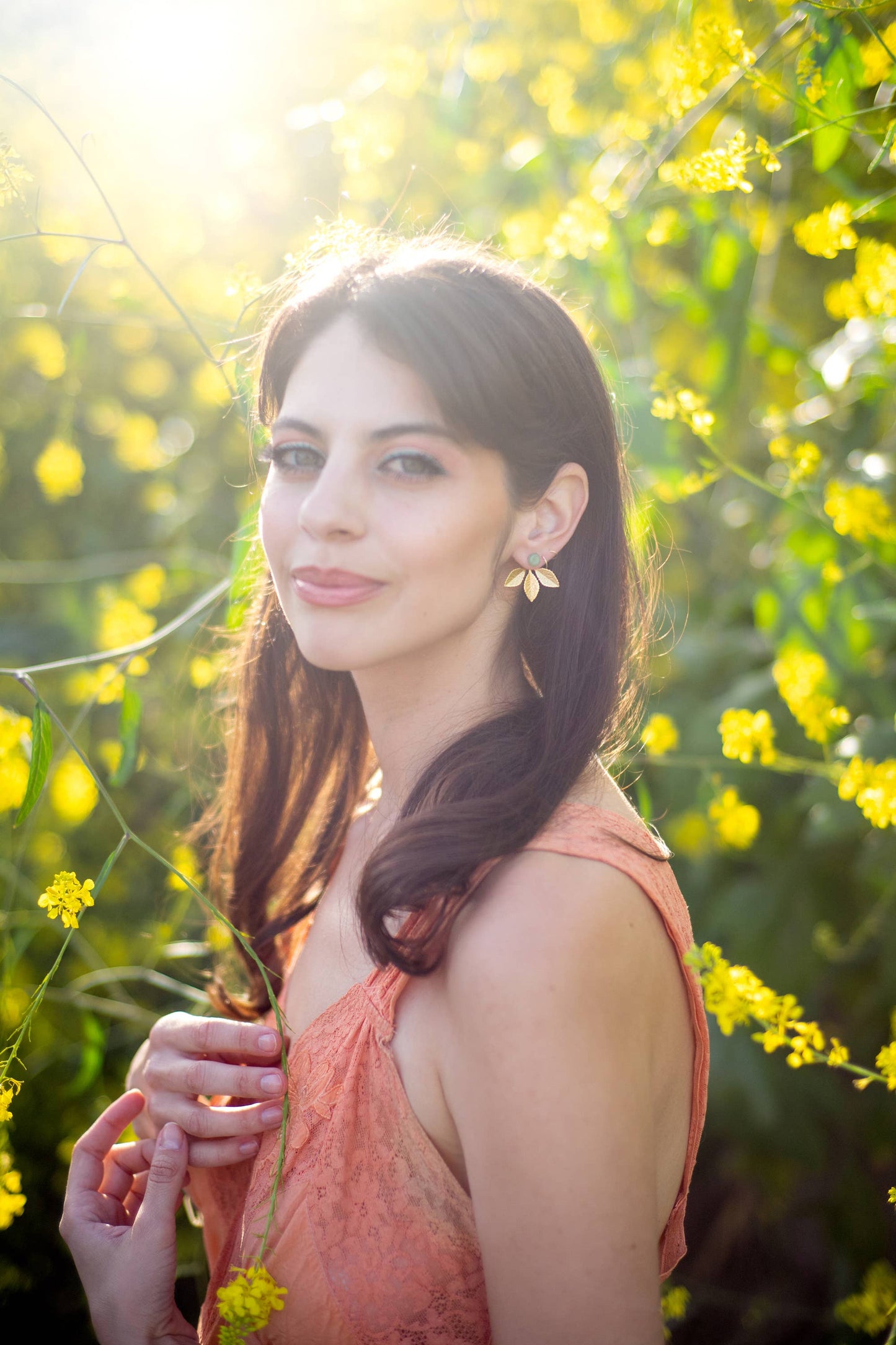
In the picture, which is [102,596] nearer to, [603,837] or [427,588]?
[427,588]

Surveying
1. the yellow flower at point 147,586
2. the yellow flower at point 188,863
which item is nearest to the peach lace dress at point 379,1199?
the yellow flower at point 188,863

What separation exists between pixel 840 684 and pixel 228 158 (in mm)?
2286

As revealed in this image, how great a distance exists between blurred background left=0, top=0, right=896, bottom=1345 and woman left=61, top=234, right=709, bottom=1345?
0.25m

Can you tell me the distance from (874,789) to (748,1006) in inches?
14.5

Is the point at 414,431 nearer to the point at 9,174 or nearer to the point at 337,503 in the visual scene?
the point at 337,503

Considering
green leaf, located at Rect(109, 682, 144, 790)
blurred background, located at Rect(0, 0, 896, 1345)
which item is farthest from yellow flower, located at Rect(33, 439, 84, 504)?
green leaf, located at Rect(109, 682, 144, 790)

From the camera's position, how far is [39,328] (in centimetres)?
289

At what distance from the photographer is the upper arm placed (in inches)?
32.9

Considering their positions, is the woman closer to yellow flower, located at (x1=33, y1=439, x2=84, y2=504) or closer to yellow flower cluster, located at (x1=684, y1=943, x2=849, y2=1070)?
yellow flower cluster, located at (x1=684, y1=943, x2=849, y2=1070)

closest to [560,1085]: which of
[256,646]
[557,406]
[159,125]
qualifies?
[557,406]

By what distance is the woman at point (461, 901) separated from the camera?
850 mm

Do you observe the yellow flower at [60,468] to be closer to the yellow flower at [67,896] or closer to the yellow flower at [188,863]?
the yellow flower at [188,863]

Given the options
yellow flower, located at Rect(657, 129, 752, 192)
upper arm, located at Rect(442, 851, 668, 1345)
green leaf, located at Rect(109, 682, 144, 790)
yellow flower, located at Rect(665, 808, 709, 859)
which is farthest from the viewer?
yellow flower, located at Rect(665, 808, 709, 859)

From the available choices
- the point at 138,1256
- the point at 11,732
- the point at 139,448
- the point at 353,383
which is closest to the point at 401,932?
the point at 138,1256
